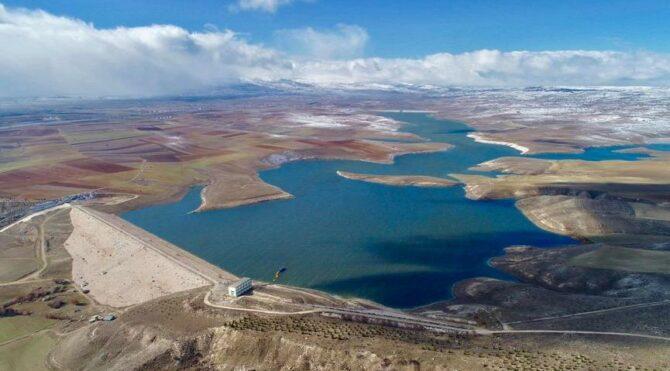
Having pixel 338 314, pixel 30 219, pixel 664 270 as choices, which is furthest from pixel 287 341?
pixel 30 219

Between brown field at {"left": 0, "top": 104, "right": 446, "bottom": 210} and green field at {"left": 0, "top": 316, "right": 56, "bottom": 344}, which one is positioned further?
brown field at {"left": 0, "top": 104, "right": 446, "bottom": 210}

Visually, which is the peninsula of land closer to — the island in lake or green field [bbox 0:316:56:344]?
the island in lake

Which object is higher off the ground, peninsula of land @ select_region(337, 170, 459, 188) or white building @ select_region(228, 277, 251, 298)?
peninsula of land @ select_region(337, 170, 459, 188)

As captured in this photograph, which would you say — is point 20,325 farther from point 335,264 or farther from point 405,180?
point 405,180

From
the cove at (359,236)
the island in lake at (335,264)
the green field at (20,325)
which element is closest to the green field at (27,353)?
the island in lake at (335,264)

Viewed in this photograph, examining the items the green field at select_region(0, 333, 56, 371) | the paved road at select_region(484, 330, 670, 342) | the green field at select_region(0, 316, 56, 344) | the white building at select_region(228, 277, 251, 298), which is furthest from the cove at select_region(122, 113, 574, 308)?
the green field at select_region(0, 333, 56, 371)

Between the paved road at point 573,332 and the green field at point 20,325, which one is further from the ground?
the paved road at point 573,332

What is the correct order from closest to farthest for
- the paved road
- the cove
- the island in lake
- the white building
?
1. the paved road
2. the island in lake
3. the white building
4. the cove

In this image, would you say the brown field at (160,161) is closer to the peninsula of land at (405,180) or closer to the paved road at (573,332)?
the peninsula of land at (405,180)

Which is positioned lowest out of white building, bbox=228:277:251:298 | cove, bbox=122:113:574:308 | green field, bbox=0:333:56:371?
green field, bbox=0:333:56:371

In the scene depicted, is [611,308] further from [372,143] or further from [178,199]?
[372,143]
